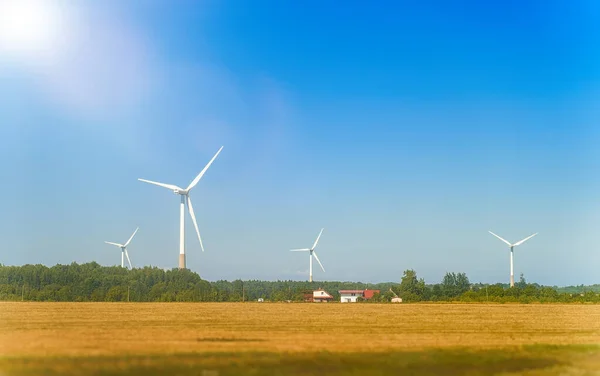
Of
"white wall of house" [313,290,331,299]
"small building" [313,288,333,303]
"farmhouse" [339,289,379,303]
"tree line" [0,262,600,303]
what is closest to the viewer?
"tree line" [0,262,600,303]

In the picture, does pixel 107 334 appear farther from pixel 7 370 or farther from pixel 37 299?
pixel 37 299

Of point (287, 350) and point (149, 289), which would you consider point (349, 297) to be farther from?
point (287, 350)

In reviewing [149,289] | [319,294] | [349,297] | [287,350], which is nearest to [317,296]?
[319,294]

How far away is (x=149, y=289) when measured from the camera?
134 metres

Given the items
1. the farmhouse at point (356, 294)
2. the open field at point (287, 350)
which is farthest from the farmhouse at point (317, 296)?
the open field at point (287, 350)

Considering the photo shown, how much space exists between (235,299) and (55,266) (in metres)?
41.7

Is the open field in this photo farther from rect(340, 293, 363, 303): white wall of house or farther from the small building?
rect(340, 293, 363, 303): white wall of house

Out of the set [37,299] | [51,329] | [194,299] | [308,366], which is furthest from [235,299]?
[308,366]

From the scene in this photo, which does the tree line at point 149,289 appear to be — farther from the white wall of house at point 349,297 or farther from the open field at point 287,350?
the open field at point 287,350

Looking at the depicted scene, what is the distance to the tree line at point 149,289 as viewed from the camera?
423ft

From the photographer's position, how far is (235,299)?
436 ft

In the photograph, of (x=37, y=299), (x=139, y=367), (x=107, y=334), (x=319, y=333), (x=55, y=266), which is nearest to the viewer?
(x=139, y=367)

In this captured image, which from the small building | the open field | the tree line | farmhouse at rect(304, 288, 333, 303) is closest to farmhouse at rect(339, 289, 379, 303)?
the small building

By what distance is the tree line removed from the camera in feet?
423
